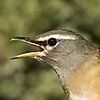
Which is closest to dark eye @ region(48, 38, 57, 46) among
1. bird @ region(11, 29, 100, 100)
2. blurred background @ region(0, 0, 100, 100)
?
bird @ region(11, 29, 100, 100)

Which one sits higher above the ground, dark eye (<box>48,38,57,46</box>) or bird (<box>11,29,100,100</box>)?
dark eye (<box>48,38,57,46</box>)

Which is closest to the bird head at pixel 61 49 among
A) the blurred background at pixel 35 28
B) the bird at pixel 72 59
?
the bird at pixel 72 59

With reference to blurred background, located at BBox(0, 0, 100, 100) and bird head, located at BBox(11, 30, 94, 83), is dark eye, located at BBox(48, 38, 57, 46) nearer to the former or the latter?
bird head, located at BBox(11, 30, 94, 83)

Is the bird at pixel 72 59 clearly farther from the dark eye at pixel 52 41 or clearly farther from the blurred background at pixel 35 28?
the blurred background at pixel 35 28

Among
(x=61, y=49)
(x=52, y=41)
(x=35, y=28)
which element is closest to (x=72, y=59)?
(x=61, y=49)

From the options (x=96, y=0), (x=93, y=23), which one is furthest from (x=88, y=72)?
(x=93, y=23)

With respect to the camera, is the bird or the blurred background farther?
the blurred background

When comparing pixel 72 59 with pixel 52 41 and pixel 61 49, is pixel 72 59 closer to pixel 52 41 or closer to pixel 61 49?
pixel 61 49

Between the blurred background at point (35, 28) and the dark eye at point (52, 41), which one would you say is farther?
the blurred background at point (35, 28)
